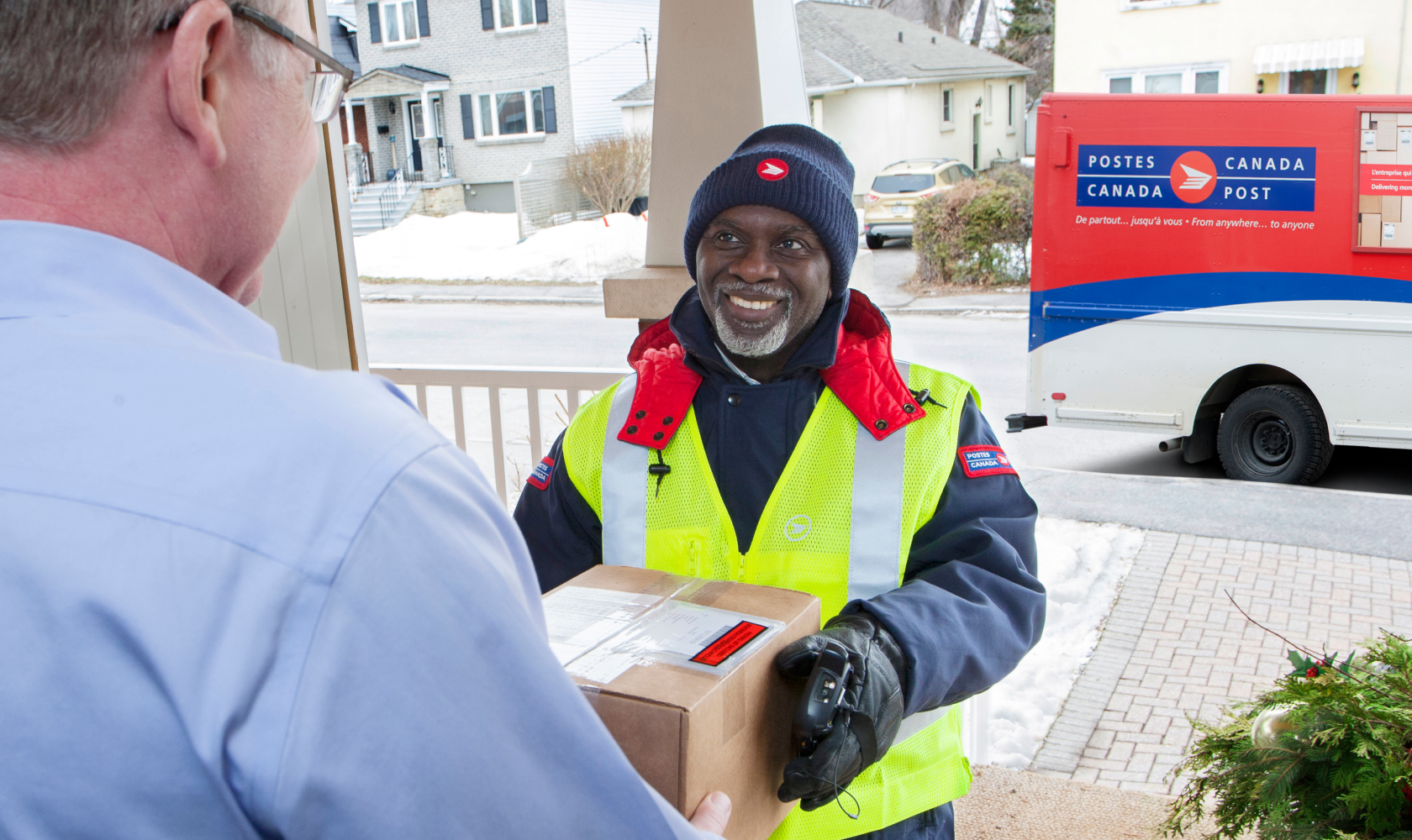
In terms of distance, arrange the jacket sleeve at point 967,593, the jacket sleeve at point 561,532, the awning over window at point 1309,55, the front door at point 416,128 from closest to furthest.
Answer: the jacket sleeve at point 967,593
the jacket sleeve at point 561,532
the awning over window at point 1309,55
the front door at point 416,128

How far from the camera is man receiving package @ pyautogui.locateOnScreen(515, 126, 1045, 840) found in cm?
173

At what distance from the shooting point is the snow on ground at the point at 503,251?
2266 centimetres

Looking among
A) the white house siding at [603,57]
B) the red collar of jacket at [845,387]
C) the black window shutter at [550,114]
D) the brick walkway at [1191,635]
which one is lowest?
the brick walkway at [1191,635]

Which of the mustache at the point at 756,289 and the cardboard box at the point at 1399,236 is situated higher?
the mustache at the point at 756,289

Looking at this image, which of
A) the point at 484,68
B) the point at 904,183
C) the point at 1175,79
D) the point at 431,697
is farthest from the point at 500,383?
the point at 484,68

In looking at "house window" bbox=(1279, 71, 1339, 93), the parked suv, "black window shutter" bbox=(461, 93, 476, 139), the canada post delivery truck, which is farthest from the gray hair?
"black window shutter" bbox=(461, 93, 476, 139)

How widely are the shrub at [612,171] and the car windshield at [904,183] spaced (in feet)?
20.1

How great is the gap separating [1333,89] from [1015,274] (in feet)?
23.9

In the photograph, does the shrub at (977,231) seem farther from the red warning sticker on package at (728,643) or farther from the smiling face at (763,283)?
the red warning sticker on package at (728,643)

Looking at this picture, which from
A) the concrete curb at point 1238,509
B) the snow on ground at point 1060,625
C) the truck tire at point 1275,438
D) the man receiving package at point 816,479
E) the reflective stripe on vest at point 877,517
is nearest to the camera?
the man receiving package at point 816,479

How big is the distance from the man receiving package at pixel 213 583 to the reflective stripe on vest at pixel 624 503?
1268 mm

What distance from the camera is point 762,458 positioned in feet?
6.49

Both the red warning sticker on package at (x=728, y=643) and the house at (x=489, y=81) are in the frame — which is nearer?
the red warning sticker on package at (x=728, y=643)

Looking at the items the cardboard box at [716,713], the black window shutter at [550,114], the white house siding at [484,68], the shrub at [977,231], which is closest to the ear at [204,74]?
the cardboard box at [716,713]
